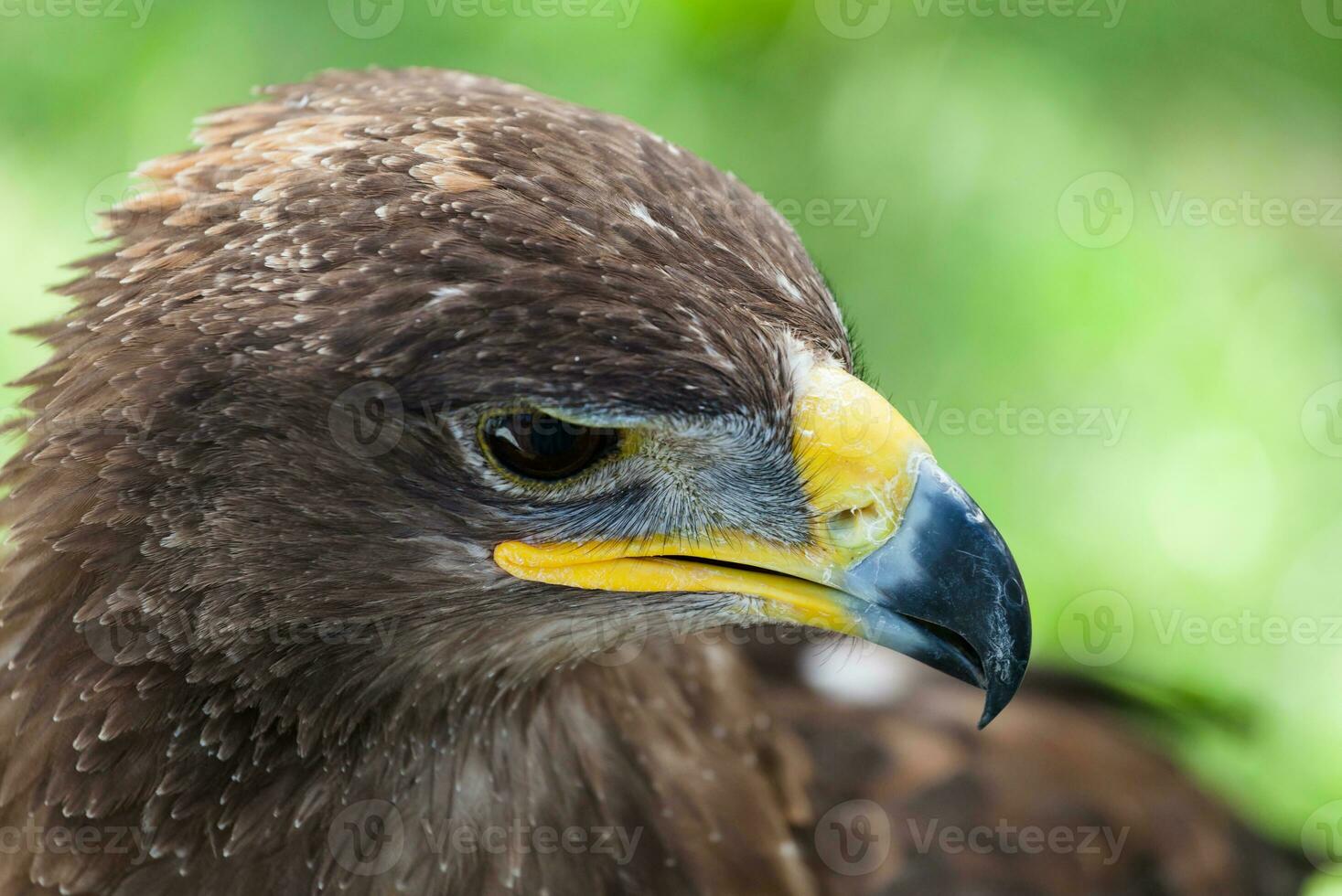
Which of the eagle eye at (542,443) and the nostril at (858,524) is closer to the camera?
the eagle eye at (542,443)

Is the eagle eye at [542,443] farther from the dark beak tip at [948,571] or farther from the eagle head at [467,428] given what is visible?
the dark beak tip at [948,571]

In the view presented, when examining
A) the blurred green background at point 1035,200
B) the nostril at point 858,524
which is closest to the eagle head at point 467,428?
the nostril at point 858,524

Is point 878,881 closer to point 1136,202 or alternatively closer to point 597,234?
point 597,234

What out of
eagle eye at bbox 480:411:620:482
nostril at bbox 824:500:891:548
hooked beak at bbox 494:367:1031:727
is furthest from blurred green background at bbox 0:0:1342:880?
eagle eye at bbox 480:411:620:482

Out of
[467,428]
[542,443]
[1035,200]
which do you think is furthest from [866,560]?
[1035,200]

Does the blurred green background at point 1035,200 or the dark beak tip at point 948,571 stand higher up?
the dark beak tip at point 948,571

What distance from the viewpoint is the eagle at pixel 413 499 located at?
7.72ft

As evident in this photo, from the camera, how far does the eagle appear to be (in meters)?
2.35

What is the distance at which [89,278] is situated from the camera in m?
2.71

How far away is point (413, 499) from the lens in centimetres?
246

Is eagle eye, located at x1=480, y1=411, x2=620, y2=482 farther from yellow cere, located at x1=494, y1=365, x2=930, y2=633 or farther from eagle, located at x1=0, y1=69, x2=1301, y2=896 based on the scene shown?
yellow cere, located at x1=494, y1=365, x2=930, y2=633

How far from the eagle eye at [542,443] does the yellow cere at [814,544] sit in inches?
6.2

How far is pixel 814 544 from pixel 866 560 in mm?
98

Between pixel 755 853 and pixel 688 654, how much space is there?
1.50ft
